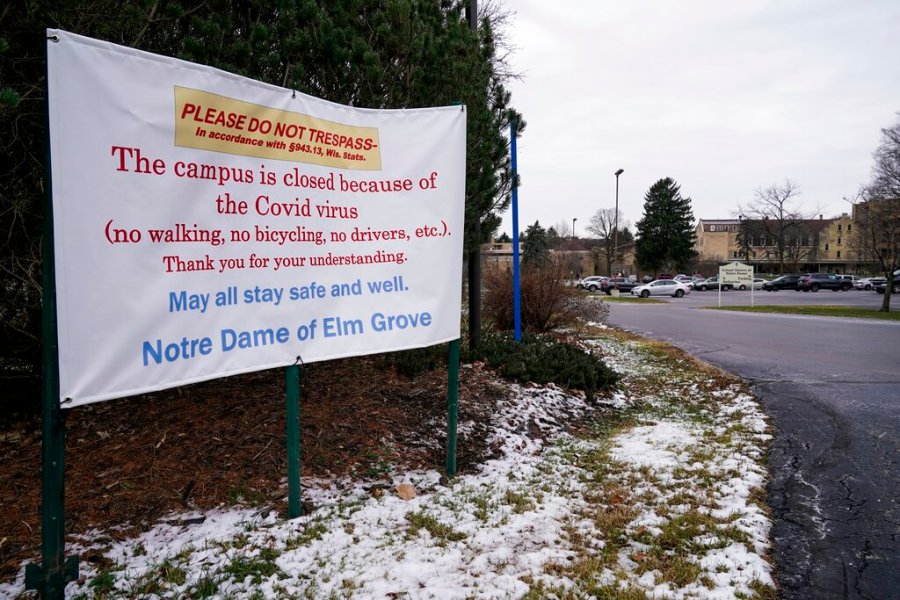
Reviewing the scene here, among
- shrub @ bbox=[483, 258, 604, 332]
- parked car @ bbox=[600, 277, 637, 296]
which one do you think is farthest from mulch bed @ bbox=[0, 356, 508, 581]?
parked car @ bbox=[600, 277, 637, 296]

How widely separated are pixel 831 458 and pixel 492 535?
3409 mm

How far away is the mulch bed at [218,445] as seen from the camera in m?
3.36

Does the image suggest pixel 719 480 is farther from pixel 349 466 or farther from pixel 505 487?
pixel 349 466

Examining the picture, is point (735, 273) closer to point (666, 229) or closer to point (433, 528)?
point (433, 528)

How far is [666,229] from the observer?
69.3m

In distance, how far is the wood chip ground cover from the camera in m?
2.71

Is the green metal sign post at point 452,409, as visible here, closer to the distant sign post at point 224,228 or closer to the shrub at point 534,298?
the distant sign post at point 224,228

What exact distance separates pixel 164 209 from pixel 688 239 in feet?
245

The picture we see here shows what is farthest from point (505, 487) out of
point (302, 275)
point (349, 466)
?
point (302, 275)

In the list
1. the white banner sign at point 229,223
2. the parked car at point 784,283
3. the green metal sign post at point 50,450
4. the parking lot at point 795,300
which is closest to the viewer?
the green metal sign post at point 50,450

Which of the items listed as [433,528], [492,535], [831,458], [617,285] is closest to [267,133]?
[433,528]

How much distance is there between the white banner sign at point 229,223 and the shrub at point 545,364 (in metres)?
2.82

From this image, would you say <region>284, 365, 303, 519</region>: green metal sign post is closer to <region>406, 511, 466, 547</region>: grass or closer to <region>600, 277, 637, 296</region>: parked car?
<region>406, 511, 466, 547</region>: grass

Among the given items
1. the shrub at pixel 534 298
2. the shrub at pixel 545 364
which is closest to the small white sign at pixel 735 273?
the shrub at pixel 534 298
